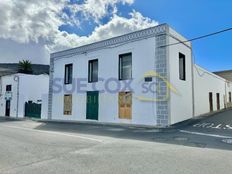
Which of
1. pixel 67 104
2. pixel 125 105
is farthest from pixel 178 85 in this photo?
pixel 67 104

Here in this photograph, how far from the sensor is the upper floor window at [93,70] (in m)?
20.2

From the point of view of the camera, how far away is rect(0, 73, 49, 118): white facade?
94.3 ft

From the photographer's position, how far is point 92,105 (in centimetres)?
1989

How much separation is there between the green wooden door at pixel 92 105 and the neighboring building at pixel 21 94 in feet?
27.5

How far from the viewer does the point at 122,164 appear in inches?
241

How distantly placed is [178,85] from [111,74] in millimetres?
5040

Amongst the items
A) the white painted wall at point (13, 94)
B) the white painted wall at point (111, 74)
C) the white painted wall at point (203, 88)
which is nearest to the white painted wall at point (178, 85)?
the white painted wall at point (111, 74)

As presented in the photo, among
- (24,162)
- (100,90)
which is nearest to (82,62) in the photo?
(100,90)

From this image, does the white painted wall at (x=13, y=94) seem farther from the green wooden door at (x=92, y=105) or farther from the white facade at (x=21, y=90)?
the green wooden door at (x=92, y=105)

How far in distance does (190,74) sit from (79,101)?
30.9 feet

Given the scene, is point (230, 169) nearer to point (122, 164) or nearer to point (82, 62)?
point (122, 164)

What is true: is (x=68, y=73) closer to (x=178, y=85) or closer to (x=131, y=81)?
(x=131, y=81)

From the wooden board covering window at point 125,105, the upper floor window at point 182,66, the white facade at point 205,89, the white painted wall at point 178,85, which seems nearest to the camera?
the white painted wall at point 178,85

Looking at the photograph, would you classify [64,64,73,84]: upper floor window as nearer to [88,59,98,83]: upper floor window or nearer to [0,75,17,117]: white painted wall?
[88,59,98,83]: upper floor window
